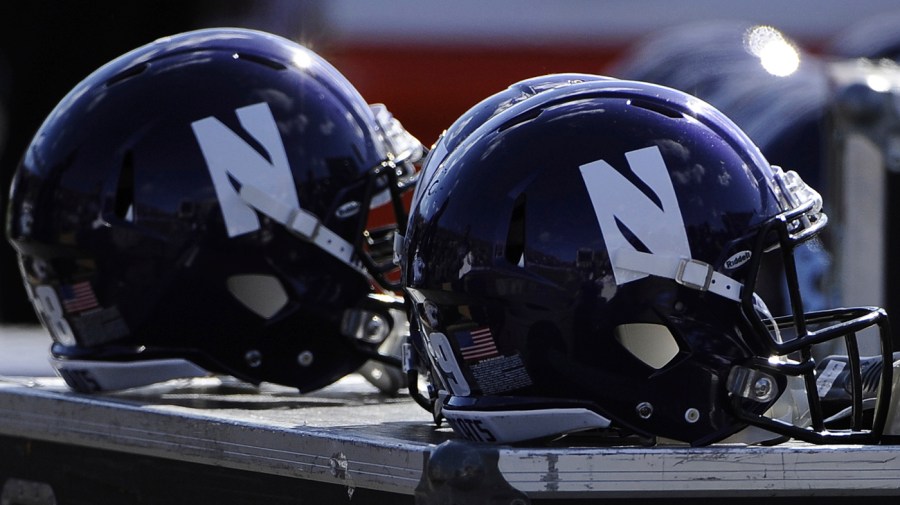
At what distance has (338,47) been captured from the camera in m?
9.67

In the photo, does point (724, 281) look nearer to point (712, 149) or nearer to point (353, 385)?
point (712, 149)

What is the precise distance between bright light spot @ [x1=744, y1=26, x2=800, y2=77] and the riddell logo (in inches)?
129

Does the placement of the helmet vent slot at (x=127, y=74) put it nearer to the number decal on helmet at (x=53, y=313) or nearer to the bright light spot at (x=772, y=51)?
the number decal on helmet at (x=53, y=313)

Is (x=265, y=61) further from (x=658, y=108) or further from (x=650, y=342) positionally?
(x=650, y=342)

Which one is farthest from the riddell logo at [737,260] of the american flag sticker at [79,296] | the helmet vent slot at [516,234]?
the american flag sticker at [79,296]

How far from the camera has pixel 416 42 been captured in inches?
402

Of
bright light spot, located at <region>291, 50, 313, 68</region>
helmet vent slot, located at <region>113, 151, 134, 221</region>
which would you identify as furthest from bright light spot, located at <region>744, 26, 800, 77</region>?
helmet vent slot, located at <region>113, 151, 134, 221</region>

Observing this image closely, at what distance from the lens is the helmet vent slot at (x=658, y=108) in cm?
213

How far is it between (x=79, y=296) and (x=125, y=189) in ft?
0.74

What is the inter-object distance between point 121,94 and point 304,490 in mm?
1071

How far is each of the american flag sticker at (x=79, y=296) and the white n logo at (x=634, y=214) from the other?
44.8 inches

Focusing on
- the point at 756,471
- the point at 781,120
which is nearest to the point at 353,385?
the point at 756,471

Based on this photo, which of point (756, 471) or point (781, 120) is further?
point (781, 120)

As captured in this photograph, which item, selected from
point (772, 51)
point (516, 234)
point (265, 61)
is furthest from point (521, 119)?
point (772, 51)
